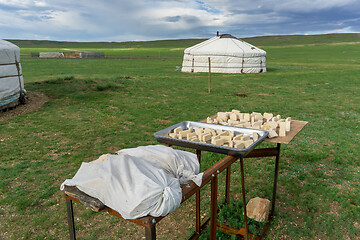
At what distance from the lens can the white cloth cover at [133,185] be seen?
5.28 ft

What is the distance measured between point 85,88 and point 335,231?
1218 cm

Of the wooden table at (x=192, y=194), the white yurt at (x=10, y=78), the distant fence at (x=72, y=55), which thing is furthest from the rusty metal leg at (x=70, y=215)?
the distant fence at (x=72, y=55)

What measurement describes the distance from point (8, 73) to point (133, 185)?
963cm

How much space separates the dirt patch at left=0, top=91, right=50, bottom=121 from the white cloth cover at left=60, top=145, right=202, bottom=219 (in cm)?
817

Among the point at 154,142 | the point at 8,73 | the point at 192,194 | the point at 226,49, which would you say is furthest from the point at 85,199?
the point at 226,49

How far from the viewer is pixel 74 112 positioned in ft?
30.5

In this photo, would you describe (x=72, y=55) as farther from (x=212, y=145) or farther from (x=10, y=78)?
(x=212, y=145)

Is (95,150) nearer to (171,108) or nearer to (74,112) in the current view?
(74,112)

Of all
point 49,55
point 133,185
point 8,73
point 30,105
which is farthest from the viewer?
point 49,55

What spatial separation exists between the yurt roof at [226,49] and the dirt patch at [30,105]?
13.5m

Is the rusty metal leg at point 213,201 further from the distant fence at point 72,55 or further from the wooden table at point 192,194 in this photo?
the distant fence at point 72,55

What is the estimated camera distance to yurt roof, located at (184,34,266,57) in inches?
833

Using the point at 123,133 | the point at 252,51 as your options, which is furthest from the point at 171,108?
the point at 252,51

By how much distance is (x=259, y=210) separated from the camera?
3.54 m
